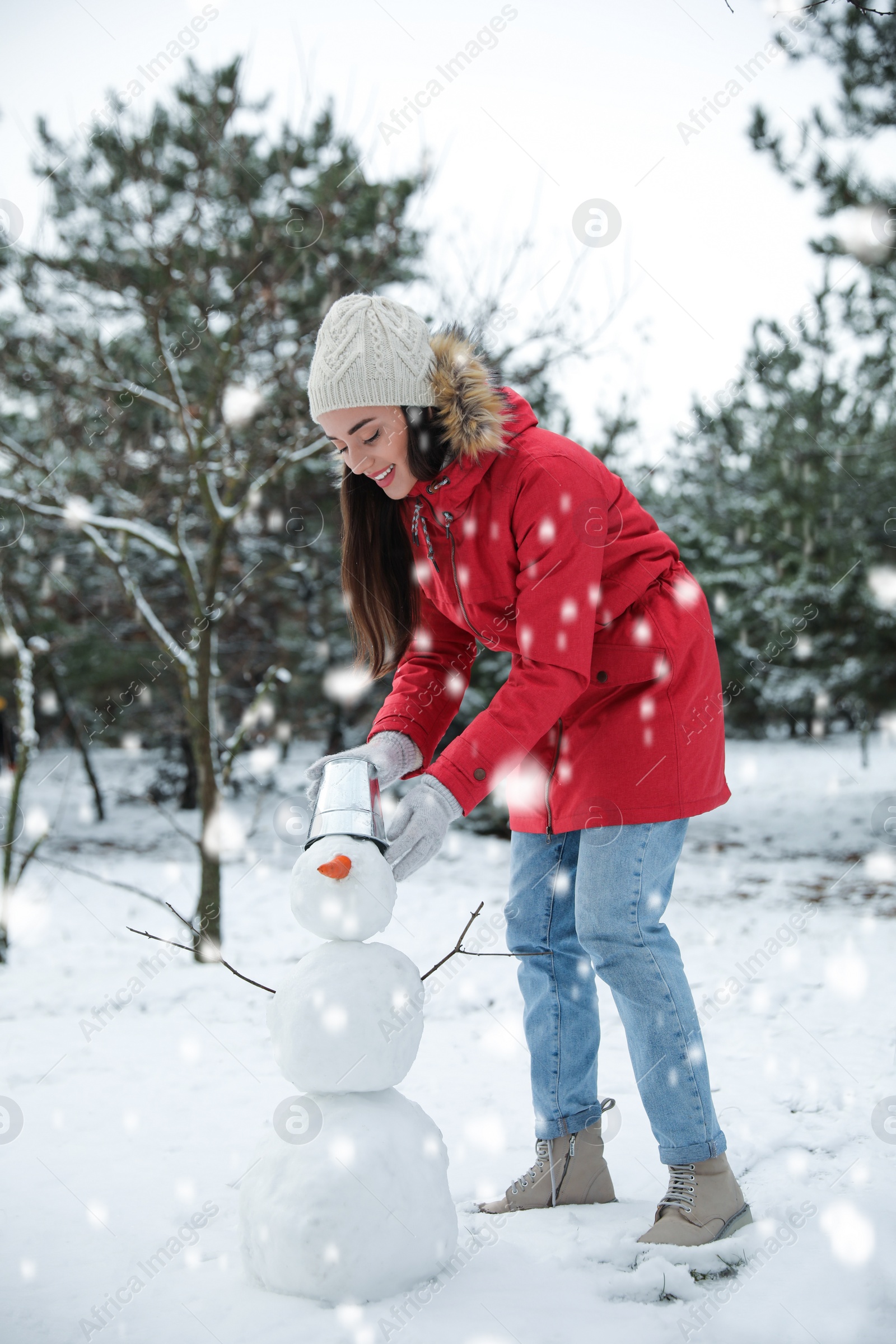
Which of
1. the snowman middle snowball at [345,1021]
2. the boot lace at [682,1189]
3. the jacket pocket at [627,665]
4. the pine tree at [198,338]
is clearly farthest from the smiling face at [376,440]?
the pine tree at [198,338]

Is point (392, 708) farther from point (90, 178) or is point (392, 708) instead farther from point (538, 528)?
point (90, 178)

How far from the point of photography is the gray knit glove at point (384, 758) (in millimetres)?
1959

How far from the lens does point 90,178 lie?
6922 mm

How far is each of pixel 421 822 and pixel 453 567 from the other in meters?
0.60

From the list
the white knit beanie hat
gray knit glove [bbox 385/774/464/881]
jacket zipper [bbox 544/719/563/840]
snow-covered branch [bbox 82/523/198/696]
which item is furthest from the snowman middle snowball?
snow-covered branch [bbox 82/523/198/696]

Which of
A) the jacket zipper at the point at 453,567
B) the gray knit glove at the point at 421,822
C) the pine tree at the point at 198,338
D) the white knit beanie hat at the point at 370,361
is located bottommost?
the gray knit glove at the point at 421,822

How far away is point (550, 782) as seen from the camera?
2125mm

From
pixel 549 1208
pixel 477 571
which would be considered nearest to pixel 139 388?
pixel 477 571

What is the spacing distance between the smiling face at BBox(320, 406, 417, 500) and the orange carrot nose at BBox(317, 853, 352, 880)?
83 centimetres

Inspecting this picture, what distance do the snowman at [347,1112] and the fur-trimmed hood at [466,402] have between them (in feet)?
2.35

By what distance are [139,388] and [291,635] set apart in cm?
606

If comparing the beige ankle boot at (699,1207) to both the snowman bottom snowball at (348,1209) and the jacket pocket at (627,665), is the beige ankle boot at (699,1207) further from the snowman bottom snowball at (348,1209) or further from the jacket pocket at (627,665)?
the jacket pocket at (627,665)

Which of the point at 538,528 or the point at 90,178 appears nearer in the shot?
the point at 538,528

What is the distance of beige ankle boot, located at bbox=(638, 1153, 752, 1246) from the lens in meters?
1.86
